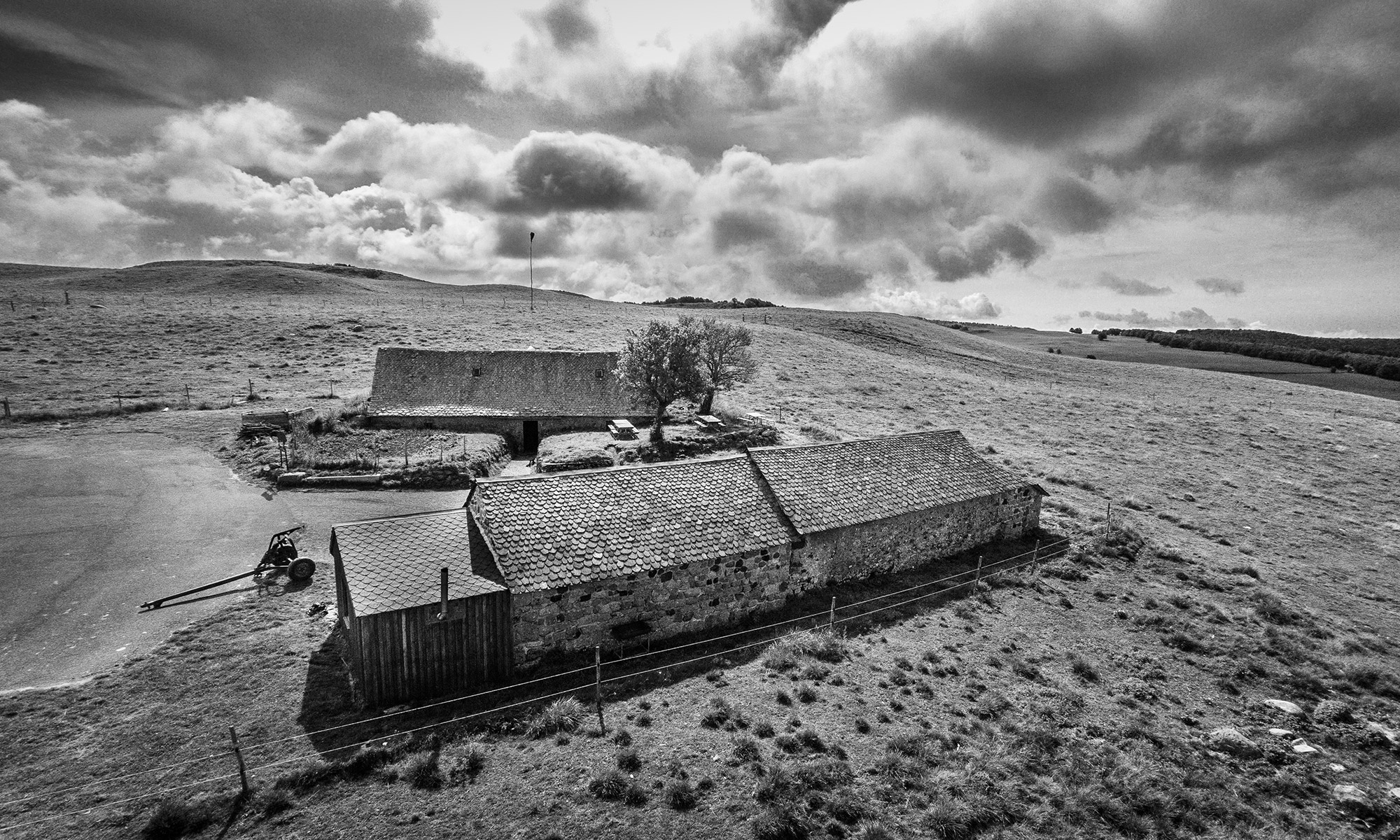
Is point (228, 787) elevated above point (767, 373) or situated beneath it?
situated beneath

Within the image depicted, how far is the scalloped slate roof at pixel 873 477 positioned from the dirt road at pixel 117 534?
48.5 ft

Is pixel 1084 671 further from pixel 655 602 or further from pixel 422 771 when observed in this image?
pixel 422 771

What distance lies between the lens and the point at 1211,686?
14609 mm

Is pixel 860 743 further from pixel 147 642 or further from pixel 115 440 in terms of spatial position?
pixel 115 440

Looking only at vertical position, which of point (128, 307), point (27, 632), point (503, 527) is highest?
point (128, 307)

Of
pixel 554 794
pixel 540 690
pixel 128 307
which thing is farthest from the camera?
pixel 128 307

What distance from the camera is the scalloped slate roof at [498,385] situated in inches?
1406

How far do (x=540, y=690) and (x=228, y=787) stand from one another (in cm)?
540

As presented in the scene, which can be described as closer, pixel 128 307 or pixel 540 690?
pixel 540 690

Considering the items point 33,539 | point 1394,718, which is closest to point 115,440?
point 33,539

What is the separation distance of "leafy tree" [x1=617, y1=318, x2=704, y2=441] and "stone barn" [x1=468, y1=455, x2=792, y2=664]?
14.8 m

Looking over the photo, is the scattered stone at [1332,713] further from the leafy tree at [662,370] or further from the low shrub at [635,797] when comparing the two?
the leafy tree at [662,370]

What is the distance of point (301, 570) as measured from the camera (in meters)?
17.5

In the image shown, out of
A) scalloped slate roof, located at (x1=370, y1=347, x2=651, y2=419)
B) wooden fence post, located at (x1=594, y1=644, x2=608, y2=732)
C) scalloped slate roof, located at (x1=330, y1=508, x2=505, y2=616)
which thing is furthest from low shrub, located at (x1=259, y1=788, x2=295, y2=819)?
scalloped slate roof, located at (x1=370, y1=347, x2=651, y2=419)
